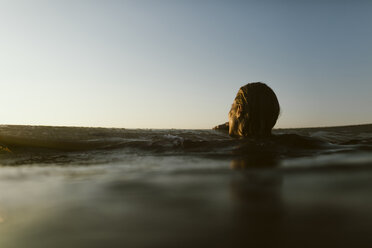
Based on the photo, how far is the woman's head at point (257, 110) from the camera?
4922 mm

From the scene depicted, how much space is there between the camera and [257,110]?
4918 mm

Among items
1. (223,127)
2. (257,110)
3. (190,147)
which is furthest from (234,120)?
(223,127)

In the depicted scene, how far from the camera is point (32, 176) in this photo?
7.81 ft

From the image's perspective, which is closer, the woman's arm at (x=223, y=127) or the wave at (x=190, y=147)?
the wave at (x=190, y=147)

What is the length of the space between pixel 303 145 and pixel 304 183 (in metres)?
2.83

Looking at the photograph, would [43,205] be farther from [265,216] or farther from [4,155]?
[4,155]

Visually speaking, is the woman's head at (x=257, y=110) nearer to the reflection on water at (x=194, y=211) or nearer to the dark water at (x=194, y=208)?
the dark water at (x=194, y=208)

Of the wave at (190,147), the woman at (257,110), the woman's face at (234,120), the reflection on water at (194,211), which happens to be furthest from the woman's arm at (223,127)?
the reflection on water at (194,211)

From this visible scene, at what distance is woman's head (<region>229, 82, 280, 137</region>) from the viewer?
492 centimetres

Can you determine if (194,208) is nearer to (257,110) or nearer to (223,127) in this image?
(257,110)

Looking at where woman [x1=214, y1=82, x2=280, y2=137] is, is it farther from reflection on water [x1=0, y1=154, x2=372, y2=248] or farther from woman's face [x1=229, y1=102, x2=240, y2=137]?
reflection on water [x1=0, y1=154, x2=372, y2=248]

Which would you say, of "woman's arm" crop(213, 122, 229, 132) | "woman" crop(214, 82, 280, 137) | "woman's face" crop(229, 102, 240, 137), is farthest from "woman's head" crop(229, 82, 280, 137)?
"woman's arm" crop(213, 122, 229, 132)

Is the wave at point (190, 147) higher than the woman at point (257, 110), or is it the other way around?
the woman at point (257, 110)

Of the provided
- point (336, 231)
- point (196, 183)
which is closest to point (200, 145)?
point (196, 183)
